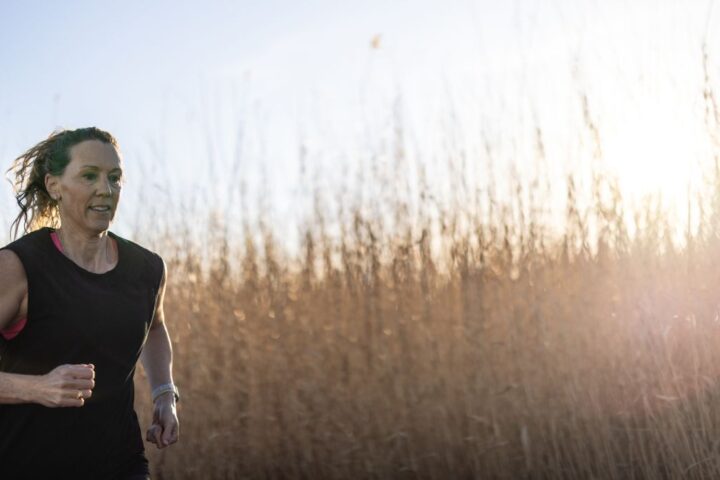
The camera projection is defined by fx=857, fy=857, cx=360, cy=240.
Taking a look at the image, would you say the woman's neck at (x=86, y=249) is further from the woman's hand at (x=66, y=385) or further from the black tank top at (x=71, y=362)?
the woman's hand at (x=66, y=385)

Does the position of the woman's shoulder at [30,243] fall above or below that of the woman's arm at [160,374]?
above

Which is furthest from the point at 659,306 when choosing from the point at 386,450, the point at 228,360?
the point at 228,360

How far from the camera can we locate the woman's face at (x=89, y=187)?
1957 mm

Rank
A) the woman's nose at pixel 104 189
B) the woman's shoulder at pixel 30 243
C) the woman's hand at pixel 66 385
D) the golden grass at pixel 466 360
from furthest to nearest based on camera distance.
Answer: the golden grass at pixel 466 360
the woman's nose at pixel 104 189
the woman's shoulder at pixel 30 243
the woman's hand at pixel 66 385

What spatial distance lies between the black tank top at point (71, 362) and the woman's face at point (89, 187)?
3.3 inches

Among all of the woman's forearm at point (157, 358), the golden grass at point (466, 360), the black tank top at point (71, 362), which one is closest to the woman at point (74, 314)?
the black tank top at point (71, 362)

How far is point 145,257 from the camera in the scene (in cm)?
217

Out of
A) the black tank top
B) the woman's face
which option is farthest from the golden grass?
the woman's face

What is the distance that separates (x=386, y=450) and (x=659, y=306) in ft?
3.77

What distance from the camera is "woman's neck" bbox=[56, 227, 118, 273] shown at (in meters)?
1.98

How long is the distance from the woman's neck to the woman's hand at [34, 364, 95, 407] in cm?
40

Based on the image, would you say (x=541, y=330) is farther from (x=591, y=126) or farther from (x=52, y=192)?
(x=52, y=192)

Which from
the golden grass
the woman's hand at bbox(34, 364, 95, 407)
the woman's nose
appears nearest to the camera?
the woman's hand at bbox(34, 364, 95, 407)

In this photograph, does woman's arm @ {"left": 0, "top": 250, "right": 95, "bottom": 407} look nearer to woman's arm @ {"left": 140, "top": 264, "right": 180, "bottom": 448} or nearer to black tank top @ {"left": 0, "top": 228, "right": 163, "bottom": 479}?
black tank top @ {"left": 0, "top": 228, "right": 163, "bottom": 479}
